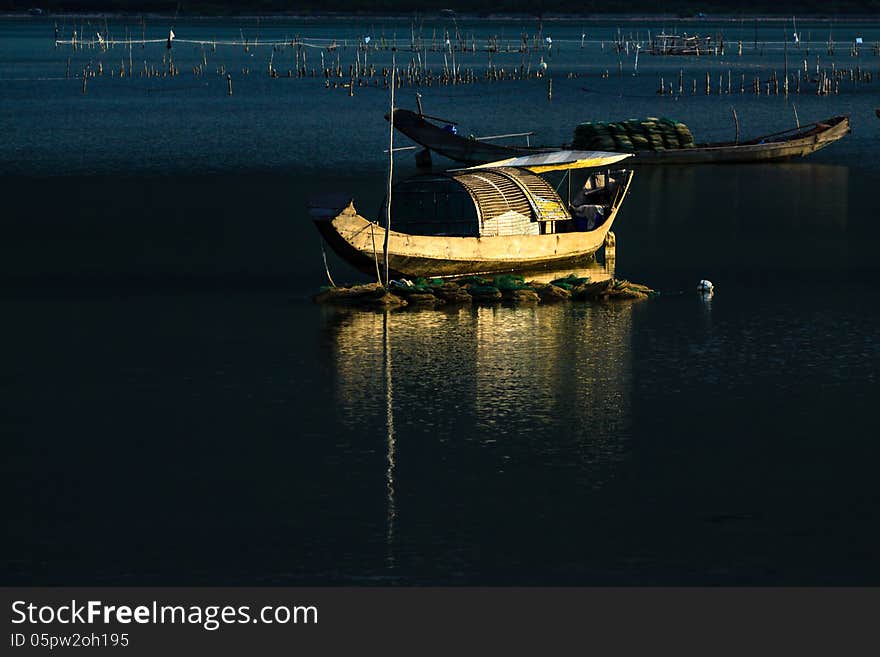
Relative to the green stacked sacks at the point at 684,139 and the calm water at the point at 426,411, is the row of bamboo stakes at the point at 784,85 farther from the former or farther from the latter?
the calm water at the point at 426,411

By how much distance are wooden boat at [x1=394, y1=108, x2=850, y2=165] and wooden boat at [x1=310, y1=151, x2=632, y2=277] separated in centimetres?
3013

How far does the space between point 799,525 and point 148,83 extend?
142 metres

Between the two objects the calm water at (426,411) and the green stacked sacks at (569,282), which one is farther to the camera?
the green stacked sacks at (569,282)

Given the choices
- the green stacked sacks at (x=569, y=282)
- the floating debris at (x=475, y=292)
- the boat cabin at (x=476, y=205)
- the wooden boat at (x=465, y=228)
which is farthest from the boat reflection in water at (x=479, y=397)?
the boat cabin at (x=476, y=205)

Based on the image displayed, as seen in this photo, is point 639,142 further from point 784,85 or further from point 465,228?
point 784,85

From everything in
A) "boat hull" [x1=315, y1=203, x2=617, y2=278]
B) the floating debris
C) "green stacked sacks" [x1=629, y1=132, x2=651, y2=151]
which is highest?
"green stacked sacks" [x1=629, y1=132, x2=651, y2=151]

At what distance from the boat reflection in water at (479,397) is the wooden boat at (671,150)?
3674 centimetres

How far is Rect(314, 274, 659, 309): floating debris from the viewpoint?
4381cm

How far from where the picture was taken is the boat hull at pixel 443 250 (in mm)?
43625

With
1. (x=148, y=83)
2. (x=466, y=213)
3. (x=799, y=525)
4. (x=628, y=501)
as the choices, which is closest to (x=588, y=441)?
(x=628, y=501)

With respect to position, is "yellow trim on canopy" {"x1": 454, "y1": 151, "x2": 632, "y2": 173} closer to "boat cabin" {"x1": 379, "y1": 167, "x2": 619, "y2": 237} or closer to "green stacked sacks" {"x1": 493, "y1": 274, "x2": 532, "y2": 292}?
"boat cabin" {"x1": 379, "y1": 167, "x2": 619, "y2": 237}

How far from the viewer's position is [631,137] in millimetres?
81250

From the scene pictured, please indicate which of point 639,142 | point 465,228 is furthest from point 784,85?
point 465,228

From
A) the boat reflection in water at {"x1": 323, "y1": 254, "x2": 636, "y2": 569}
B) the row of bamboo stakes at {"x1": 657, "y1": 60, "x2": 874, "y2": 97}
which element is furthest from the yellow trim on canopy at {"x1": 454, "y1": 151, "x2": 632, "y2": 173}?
the row of bamboo stakes at {"x1": 657, "y1": 60, "x2": 874, "y2": 97}
